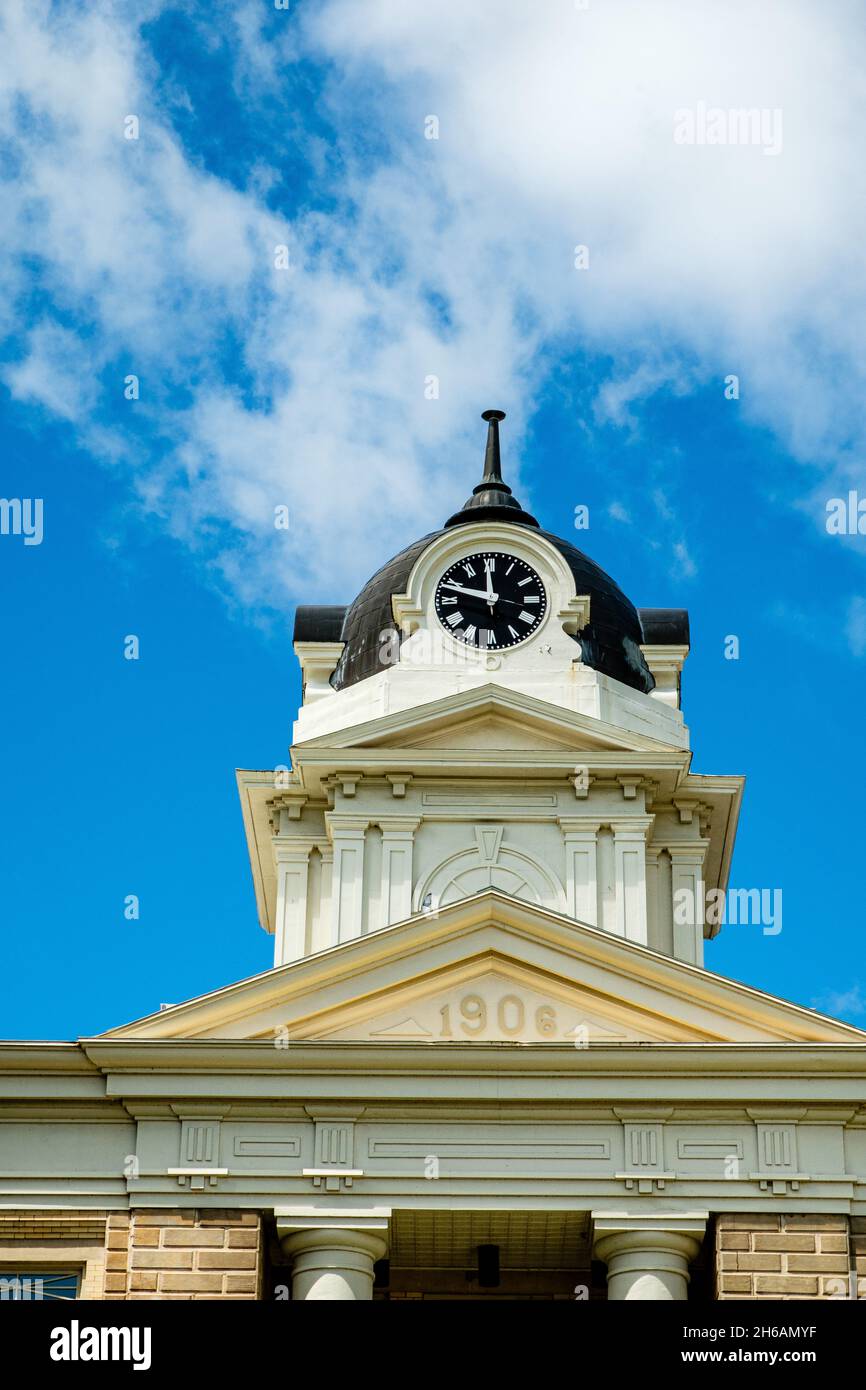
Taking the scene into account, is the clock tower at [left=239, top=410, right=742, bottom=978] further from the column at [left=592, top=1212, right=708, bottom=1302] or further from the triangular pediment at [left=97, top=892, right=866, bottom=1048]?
the column at [left=592, top=1212, right=708, bottom=1302]

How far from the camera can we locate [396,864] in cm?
3825

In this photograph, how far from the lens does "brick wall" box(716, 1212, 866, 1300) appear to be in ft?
90.4

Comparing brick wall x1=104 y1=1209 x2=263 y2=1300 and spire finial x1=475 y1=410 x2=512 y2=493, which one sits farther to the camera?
spire finial x1=475 y1=410 x2=512 y2=493

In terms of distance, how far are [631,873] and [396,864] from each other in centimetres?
362

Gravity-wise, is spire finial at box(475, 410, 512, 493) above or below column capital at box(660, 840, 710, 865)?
above

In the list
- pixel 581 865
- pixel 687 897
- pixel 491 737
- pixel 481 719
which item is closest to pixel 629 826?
pixel 581 865

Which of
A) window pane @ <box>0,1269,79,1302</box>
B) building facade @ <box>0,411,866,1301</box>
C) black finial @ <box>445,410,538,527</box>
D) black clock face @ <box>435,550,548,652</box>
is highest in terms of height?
black finial @ <box>445,410,538,527</box>

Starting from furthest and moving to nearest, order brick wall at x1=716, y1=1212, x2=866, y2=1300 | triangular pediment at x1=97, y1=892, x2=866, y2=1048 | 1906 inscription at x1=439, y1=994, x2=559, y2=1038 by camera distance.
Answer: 1906 inscription at x1=439, y1=994, x2=559, y2=1038, triangular pediment at x1=97, y1=892, x2=866, y2=1048, brick wall at x1=716, y1=1212, x2=866, y2=1300

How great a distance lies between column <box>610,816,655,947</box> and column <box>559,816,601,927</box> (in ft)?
1.12

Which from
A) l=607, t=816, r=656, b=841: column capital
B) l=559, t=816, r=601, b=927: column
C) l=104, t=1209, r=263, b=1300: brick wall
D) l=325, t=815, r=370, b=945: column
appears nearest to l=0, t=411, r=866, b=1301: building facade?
l=104, t=1209, r=263, b=1300: brick wall

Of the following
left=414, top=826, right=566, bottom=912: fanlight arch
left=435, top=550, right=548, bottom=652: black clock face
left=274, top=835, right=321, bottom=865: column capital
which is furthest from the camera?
left=435, top=550, right=548, bottom=652: black clock face

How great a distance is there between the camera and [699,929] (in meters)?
38.7
